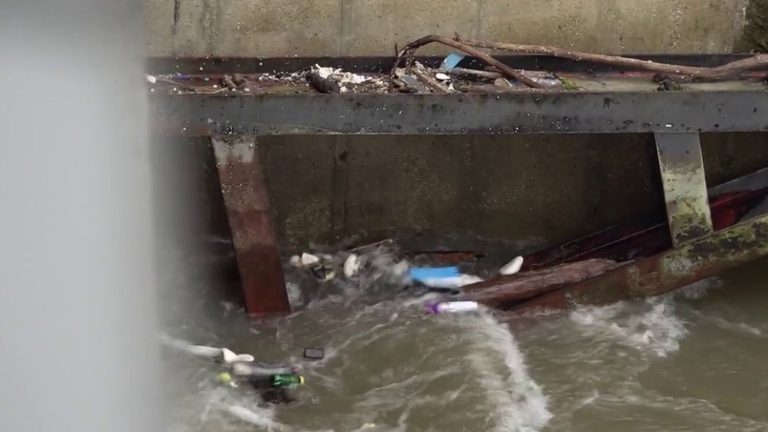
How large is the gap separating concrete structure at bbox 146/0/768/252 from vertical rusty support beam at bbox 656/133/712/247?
2.84 feet

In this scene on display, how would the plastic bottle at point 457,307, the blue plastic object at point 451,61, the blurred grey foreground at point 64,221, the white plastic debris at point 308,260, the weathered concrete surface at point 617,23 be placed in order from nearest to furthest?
the blurred grey foreground at point 64,221, the blue plastic object at point 451,61, the plastic bottle at point 457,307, the weathered concrete surface at point 617,23, the white plastic debris at point 308,260

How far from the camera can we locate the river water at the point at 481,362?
13.3 ft

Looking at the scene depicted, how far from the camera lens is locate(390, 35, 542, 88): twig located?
4504 mm

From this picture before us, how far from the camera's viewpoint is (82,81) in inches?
114

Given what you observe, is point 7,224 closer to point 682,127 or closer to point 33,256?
point 33,256

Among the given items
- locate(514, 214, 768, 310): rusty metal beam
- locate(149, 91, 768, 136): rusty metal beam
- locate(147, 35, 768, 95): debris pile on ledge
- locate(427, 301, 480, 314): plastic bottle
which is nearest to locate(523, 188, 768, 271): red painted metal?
locate(514, 214, 768, 310): rusty metal beam

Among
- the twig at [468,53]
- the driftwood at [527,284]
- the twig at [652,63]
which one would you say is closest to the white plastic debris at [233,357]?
the driftwood at [527,284]

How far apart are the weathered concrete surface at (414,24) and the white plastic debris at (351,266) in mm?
1308

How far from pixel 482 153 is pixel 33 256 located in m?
3.29

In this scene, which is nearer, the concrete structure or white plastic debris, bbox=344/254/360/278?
the concrete structure

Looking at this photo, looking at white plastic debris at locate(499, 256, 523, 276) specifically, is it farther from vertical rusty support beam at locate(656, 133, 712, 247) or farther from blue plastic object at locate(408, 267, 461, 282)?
vertical rusty support beam at locate(656, 133, 712, 247)

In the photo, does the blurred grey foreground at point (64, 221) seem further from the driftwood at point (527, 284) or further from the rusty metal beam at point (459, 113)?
the driftwood at point (527, 284)

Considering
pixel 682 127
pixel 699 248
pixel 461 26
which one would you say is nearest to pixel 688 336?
pixel 699 248

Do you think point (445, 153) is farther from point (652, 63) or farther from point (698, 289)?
point (698, 289)
